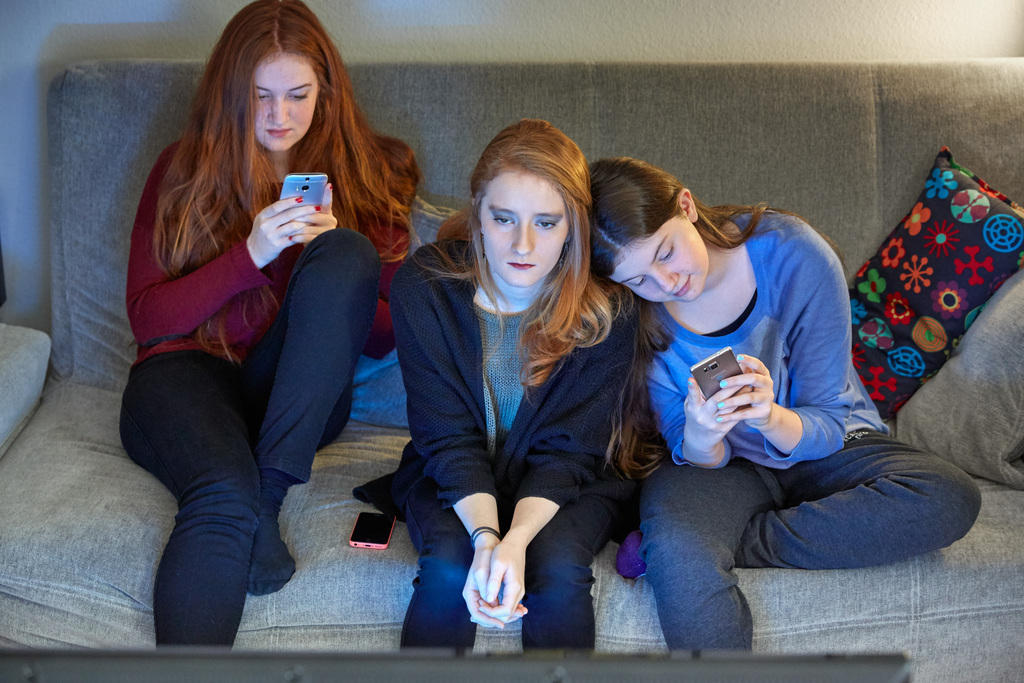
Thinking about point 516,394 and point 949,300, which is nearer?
point 516,394

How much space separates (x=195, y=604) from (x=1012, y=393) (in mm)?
1422

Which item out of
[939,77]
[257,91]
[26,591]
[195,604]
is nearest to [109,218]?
[257,91]

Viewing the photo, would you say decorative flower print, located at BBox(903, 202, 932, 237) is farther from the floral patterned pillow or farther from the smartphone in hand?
the smartphone in hand

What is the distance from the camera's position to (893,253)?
1999mm

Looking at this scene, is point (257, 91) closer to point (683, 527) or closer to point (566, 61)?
point (566, 61)

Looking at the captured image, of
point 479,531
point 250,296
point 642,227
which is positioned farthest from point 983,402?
point 250,296

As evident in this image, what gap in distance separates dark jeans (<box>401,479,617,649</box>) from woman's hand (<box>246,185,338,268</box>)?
0.56m

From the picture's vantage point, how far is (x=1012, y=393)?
1.75 meters

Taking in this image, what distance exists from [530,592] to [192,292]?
2.67 ft

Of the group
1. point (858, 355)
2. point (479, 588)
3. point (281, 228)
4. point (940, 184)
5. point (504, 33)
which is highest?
point (504, 33)

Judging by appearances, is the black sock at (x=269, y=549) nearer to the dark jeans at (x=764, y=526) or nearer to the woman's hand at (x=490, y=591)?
the woman's hand at (x=490, y=591)

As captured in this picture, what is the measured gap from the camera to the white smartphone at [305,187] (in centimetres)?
173

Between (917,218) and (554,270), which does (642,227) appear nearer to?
(554,270)

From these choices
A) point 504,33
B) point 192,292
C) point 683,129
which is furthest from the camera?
point 504,33
